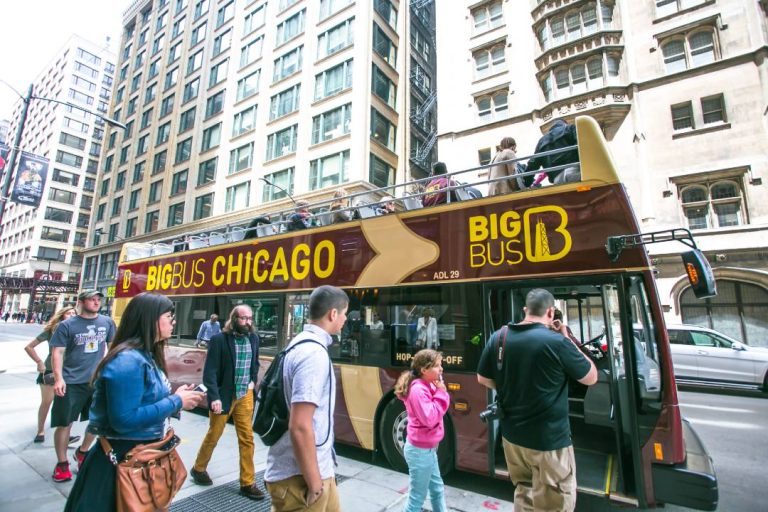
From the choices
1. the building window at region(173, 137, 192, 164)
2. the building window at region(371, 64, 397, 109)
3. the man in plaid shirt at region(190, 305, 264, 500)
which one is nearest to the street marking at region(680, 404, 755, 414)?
the man in plaid shirt at region(190, 305, 264, 500)

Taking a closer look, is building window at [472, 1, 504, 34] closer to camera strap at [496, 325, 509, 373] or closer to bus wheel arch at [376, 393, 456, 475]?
bus wheel arch at [376, 393, 456, 475]

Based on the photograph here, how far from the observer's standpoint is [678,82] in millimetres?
17984

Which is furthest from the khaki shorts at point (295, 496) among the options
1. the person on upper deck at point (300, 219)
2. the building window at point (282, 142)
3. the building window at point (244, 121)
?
the building window at point (244, 121)

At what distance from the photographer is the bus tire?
185 inches

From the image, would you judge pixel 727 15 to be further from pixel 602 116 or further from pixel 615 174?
pixel 615 174

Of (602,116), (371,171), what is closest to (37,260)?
(371,171)

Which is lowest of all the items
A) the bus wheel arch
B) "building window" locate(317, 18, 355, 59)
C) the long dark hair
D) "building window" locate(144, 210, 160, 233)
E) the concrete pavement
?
the concrete pavement

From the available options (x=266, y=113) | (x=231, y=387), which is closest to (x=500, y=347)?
(x=231, y=387)

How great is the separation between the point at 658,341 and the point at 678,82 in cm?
2002

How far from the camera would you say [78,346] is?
4.79 metres

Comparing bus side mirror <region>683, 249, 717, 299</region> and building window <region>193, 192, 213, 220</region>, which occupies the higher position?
building window <region>193, 192, 213, 220</region>

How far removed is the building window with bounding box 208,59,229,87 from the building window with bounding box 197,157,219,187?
765cm

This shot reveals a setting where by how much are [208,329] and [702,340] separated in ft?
43.7

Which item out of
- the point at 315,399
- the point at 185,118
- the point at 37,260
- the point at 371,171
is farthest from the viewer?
the point at 37,260
